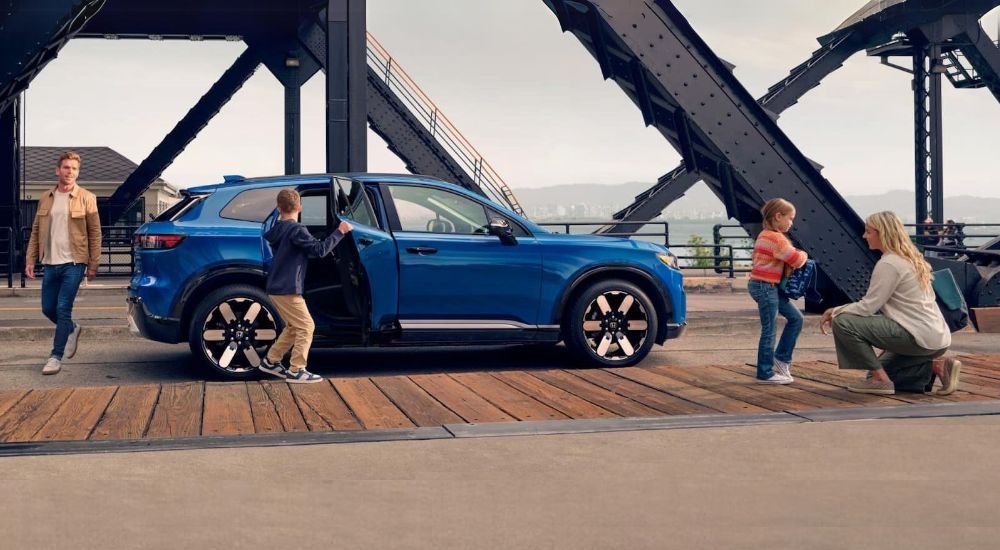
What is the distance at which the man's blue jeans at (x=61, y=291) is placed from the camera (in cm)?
962

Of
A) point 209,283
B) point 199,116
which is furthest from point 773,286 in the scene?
point 199,116

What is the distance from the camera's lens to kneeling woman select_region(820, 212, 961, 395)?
7848 mm

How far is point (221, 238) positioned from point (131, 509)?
4.70 m

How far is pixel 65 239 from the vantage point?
9555 mm

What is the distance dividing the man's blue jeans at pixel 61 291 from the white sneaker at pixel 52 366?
0.24 m

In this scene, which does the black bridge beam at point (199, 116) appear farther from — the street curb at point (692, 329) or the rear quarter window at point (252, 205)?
the rear quarter window at point (252, 205)

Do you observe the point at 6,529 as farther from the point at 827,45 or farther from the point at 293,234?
the point at 827,45

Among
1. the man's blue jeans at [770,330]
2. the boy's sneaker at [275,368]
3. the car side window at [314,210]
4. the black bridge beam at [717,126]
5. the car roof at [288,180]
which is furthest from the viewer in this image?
the black bridge beam at [717,126]

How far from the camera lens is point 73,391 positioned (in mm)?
8086

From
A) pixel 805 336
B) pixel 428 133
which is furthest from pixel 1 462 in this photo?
pixel 428 133

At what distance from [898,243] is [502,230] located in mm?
3244

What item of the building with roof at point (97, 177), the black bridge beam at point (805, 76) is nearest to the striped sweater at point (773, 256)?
the black bridge beam at point (805, 76)

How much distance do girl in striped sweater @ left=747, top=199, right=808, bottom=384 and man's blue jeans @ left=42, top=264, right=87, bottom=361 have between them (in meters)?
5.45

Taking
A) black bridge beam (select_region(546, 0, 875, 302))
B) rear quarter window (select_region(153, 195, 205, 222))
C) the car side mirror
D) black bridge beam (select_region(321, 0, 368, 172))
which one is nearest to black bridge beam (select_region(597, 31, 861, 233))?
black bridge beam (select_region(321, 0, 368, 172))
